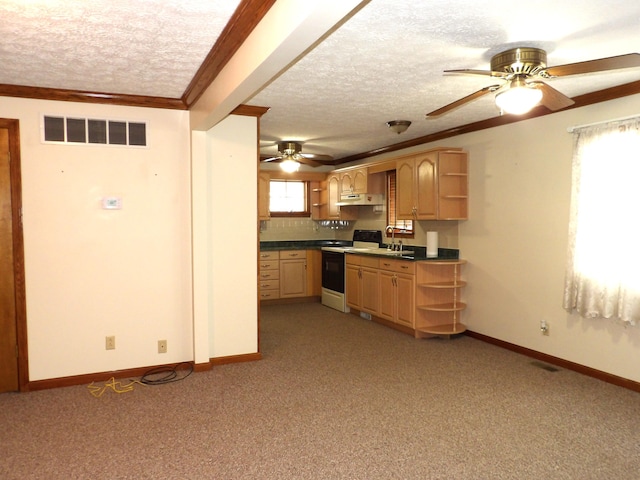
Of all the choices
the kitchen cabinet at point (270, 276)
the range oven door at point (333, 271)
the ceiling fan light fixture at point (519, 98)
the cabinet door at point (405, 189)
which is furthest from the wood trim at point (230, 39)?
the kitchen cabinet at point (270, 276)

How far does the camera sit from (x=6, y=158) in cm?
374

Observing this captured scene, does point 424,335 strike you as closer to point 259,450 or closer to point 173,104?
point 259,450

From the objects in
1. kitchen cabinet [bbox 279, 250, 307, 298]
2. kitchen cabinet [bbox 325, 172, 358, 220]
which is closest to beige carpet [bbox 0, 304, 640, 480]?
kitchen cabinet [bbox 279, 250, 307, 298]

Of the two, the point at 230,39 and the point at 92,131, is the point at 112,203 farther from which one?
the point at 230,39

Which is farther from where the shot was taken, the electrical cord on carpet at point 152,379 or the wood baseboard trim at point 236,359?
the wood baseboard trim at point 236,359

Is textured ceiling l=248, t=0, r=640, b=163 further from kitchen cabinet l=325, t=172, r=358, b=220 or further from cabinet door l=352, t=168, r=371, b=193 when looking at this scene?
kitchen cabinet l=325, t=172, r=358, b=220

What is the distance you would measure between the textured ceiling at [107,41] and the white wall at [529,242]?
3.24 metres

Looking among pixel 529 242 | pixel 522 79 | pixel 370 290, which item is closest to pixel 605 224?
pixel 529 242

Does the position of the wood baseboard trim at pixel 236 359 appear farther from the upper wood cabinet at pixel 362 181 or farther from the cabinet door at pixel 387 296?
the upper wood cabinet at pixel 362 181

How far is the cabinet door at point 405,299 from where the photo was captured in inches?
212

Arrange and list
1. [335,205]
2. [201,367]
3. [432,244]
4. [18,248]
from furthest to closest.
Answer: [335,205] < [432,244] < [201,367] < [18,248]

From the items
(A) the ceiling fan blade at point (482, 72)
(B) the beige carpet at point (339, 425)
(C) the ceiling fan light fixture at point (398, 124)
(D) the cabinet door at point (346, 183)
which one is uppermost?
(C) the ceiling fan light fixture at point (398, 124)

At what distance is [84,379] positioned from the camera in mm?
4031

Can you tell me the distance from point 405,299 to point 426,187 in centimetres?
134
